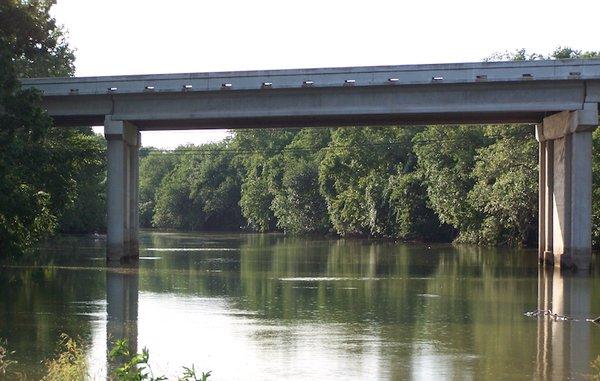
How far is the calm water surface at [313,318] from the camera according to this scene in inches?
714

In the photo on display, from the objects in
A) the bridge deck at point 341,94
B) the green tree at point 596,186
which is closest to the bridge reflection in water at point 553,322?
the bridge deck at point 341,94

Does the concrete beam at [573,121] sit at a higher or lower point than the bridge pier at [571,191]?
higher

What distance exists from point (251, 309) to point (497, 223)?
41.9 metres

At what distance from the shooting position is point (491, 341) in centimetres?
2103

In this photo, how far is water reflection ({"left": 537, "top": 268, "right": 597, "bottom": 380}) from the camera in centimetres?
1769

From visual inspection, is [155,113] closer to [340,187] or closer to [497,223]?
[497,223]

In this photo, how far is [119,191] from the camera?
4781 centimetres

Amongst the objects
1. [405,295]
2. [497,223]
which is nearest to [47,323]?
[405,295]

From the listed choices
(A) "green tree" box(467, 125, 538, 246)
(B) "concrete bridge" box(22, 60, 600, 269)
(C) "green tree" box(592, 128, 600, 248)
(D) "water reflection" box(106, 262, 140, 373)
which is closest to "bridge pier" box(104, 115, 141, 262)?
(B) "concrete bridge" box(22, 60, 600, 269)

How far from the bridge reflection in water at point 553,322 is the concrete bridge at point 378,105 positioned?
19.8ft

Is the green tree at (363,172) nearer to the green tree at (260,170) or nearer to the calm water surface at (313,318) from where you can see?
the green tree at (260,170)

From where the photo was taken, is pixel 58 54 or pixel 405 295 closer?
pixel 405 295

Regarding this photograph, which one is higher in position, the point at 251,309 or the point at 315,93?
the point at 315,93

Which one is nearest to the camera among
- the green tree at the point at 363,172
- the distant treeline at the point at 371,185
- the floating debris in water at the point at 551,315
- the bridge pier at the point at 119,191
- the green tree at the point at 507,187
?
the floating debris in water at the point at 551,315
